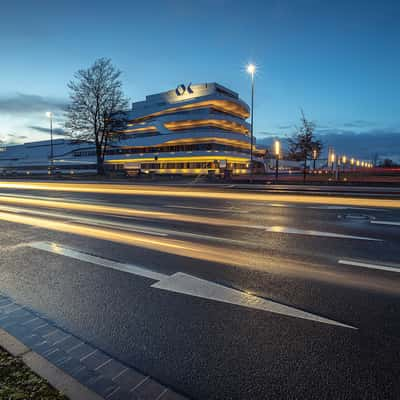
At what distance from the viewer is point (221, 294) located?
3576mm

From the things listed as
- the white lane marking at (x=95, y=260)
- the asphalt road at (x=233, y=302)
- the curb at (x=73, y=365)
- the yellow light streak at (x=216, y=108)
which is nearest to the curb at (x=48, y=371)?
the curb at (x=73, y=365)

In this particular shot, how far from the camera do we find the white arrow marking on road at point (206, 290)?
3080 mm

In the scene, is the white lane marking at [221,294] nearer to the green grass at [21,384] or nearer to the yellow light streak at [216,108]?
the green grass at [21,384]

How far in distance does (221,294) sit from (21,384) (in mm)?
2332

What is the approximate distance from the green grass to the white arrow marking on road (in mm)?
1893

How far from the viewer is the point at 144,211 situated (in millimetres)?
10922

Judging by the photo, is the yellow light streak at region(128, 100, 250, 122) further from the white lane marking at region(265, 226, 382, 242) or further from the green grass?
the green grass

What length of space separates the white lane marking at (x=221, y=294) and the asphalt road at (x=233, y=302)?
2cm

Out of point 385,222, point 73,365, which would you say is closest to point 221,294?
point 73,365

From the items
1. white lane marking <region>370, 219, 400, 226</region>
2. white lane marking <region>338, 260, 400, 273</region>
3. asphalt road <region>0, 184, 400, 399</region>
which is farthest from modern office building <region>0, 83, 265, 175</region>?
white lane marking <region>338, 260, 400, 273</region>

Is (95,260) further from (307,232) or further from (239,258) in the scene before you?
A: (307,232)

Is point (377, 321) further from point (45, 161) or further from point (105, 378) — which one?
point (45, 161)

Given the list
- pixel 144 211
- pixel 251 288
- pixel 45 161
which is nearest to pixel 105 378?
pixel 251 288

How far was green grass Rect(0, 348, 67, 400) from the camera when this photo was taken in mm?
1842
